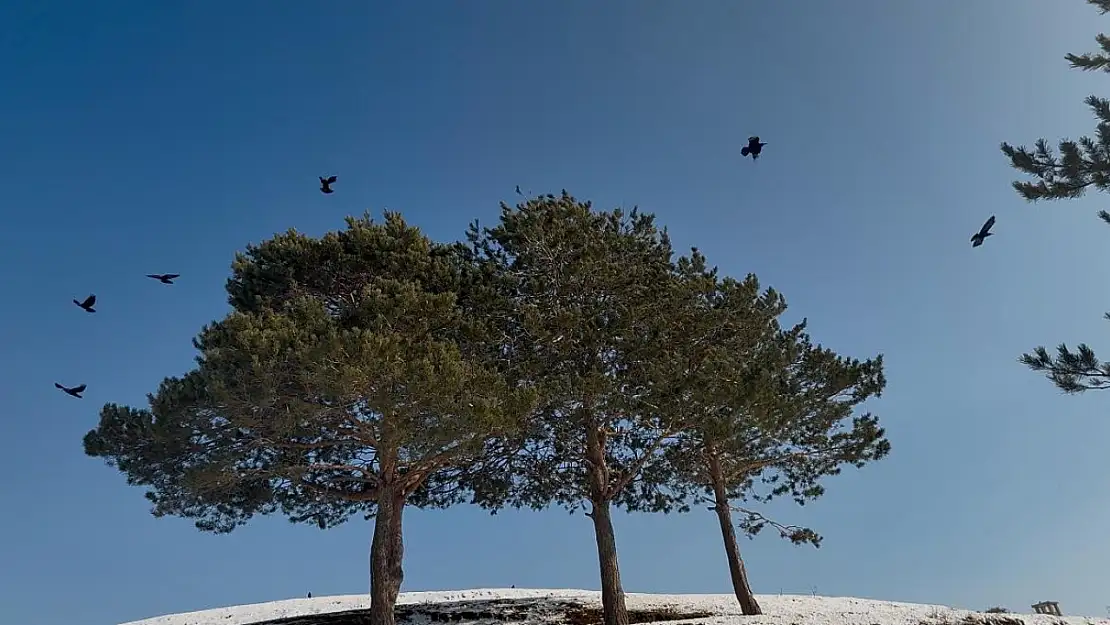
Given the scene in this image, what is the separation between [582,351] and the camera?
15.6m

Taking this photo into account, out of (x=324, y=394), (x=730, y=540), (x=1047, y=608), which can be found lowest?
(x=1047, y=608)

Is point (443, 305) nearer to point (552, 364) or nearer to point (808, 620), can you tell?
point (552, 364)

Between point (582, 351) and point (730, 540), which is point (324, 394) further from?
point (730, 540)

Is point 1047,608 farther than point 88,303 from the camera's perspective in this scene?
Yes

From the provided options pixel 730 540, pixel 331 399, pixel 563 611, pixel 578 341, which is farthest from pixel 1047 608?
pixel 331 399

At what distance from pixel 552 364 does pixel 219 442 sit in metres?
7.19

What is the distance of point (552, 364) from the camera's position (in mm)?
15570

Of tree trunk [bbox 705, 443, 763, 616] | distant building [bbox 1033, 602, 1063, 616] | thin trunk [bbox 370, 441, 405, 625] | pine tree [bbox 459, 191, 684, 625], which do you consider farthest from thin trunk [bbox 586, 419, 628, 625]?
distant building [bbox 1033, 602, 1063, 616]

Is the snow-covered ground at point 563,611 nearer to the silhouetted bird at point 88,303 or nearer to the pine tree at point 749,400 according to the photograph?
the pine tree at point 749,400

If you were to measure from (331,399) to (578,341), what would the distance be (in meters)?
5.29

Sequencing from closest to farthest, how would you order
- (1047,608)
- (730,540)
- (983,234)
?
(983,234) → (730,540) → (1047,608)

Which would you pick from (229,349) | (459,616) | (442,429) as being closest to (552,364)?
(442,429)

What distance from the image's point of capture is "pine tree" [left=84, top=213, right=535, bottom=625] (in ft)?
41.7

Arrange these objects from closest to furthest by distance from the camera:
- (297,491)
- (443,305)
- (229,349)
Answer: (229,349)
(443,305)
(297,491)
